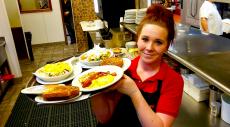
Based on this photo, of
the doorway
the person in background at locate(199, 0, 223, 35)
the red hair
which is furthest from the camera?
the doorway

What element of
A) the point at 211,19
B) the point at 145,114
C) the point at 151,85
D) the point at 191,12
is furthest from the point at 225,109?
the point at 191,12

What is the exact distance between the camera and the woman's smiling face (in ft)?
3.26

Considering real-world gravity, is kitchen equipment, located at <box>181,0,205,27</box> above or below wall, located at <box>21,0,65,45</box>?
above

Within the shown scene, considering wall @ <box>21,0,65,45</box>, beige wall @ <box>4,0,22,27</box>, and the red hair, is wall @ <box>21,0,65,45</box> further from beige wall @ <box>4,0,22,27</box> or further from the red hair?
the red hair

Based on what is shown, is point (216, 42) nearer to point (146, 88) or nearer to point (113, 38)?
point (146, 88)

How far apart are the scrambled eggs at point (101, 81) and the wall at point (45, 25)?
6243 mm

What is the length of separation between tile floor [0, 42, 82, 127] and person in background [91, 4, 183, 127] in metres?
1.04

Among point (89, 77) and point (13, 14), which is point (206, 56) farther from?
point (13, 14)

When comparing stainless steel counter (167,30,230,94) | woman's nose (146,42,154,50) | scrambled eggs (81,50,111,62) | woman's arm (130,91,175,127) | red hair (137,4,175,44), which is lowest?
woman's arm (130,91,175,127)

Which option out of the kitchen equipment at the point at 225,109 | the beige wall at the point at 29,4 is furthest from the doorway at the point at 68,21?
the kitchen equipment at the point at 225,109

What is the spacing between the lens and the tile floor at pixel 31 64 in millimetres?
3467

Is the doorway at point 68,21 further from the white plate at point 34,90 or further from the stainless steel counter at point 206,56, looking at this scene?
the white plate at point 34,90

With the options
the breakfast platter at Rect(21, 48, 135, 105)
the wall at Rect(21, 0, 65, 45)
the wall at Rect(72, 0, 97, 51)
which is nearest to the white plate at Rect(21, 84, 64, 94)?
the breakfast platter at Rect(21, 48, 135, 105)

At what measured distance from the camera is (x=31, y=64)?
5.43 metres
